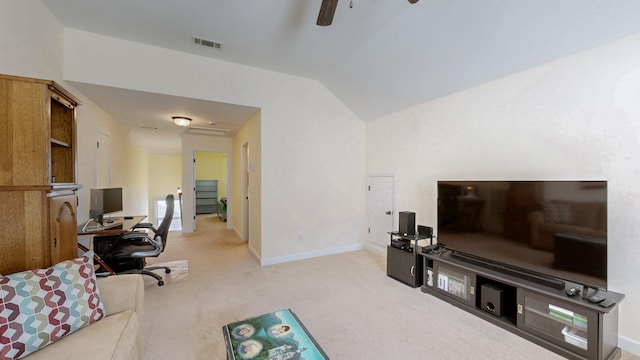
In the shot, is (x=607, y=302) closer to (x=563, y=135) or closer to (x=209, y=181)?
(x=563, y=135)

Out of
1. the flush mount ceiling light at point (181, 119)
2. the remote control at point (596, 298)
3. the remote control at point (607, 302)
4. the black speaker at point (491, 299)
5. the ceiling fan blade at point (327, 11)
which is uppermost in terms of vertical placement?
the ceiling fan blade at point (327, 11)

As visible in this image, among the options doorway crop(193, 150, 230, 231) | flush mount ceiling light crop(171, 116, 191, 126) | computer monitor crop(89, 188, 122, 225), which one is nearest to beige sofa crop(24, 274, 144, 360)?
computer monitor crop(89, 188, 122, 225)

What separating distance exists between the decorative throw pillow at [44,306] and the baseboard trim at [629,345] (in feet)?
12.0

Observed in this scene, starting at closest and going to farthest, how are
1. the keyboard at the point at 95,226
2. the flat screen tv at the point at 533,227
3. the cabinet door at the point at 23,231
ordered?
the cabinet door at the point at 23,231 → the flat screen tv at the point at 533,227 → the keyboard at the point at 95,226

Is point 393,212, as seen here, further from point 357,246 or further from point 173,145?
point 173,145

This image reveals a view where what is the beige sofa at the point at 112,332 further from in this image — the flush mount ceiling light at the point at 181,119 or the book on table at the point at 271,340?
the flush mount ceiling light at the point at 181,119

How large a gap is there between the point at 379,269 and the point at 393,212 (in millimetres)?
963

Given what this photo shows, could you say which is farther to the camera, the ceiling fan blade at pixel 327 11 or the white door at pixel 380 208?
the white door at pixel 380 208

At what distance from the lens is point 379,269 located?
140 inches

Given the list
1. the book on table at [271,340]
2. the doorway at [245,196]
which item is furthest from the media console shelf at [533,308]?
the doorway at [245,196]

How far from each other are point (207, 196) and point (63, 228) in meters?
7.99

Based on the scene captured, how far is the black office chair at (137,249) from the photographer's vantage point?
9.73ft

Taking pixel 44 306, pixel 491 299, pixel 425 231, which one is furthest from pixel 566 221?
pixel 44 306

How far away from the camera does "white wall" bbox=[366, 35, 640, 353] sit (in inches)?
74.7
